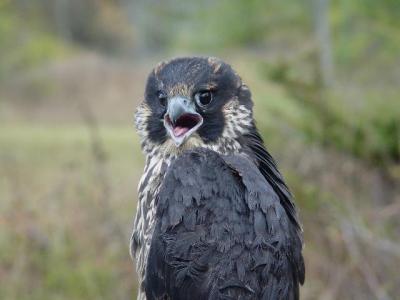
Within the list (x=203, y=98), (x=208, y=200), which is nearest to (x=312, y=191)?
(x=203, y=98)

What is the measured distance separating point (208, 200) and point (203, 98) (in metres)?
0.46

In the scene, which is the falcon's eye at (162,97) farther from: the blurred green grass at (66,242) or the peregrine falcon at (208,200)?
the blurred green grass at (66,242)

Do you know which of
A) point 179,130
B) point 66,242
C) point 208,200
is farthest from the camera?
point 66,242

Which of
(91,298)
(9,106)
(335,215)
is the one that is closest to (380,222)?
(335,215)

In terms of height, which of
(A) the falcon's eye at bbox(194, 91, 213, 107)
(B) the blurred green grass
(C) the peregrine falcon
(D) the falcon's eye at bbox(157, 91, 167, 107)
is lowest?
(C) the peregrine falcon

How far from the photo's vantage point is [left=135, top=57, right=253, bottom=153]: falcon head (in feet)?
9.02

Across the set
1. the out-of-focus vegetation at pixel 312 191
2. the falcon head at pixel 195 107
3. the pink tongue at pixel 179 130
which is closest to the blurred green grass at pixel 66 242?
the out-of-focus vegetation at pixel 312 191

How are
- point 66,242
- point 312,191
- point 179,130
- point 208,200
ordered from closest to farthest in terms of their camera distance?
point 208,200, point 179,130, point 312,191, point 66,242

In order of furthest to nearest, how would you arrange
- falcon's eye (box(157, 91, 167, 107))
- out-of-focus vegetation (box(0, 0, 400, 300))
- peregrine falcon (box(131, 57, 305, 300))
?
1. out-of-focus vegetation (box(0, 0, 400, 300))
2. falcon's eye (box(157, 91, 167, 107))
3. peregrine falcon (box(131, 57, 305, 300))

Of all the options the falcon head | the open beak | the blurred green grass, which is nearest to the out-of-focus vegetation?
the blurred green grass

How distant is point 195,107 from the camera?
2.77m

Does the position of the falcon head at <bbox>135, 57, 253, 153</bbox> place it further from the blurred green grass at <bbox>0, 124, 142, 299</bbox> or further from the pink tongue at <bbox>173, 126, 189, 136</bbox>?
the blurred green grass at <bbox>0, 124, 142, 299</bbox>

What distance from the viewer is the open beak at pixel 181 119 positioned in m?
2.69

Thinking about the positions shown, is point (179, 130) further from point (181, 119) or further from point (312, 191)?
point (312, 191)
